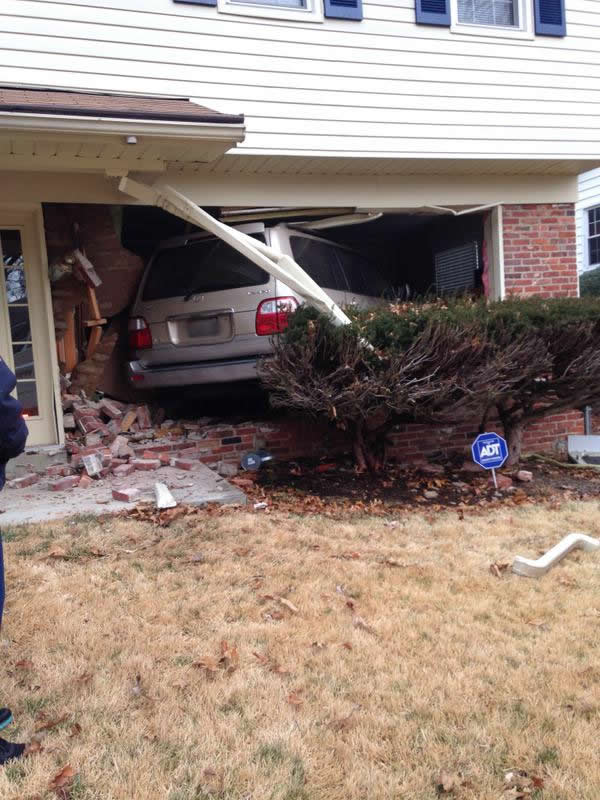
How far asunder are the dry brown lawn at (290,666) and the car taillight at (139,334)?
275 cm

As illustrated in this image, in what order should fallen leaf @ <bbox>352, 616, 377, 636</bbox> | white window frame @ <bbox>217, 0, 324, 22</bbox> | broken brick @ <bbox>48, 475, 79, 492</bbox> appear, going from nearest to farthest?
fallen leaf @ <bbox>352, 616, 377, 636</bbox> → broken brick @ <bbox>48, 475, 79, 492</bbox> → white window frame @ <bbox>217, 0, 324, 22</bbox>

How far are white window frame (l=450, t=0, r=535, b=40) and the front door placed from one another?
4.75 meters

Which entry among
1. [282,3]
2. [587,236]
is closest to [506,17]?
[282,3]

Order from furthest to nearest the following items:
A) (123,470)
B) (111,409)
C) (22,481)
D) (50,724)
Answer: (111,409), (123,470), (22,481), (50,724)

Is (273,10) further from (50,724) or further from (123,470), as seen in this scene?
(50,724)

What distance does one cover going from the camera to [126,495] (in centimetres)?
516

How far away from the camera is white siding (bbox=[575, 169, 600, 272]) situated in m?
14.2

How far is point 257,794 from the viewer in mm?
2139

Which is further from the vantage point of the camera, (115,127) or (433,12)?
(433,12)

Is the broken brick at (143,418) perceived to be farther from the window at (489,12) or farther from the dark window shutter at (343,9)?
the window at (489,12)

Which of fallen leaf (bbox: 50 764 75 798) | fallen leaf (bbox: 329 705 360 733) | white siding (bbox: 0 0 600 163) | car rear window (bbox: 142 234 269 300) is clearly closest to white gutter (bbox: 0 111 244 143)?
white siding (bbox: 0 0 600 163)

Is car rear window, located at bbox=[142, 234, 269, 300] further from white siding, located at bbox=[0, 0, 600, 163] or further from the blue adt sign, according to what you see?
the blue adt sign

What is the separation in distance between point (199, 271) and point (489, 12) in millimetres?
4321

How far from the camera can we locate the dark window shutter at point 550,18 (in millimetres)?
7426
